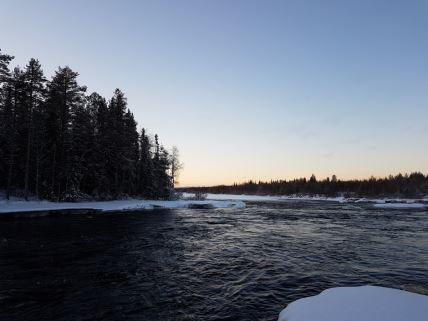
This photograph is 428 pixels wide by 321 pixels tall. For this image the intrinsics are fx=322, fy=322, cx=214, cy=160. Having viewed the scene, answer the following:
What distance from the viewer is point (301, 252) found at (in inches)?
658

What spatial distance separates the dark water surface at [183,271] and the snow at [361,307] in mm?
1360

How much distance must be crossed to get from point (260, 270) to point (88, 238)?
1222cm

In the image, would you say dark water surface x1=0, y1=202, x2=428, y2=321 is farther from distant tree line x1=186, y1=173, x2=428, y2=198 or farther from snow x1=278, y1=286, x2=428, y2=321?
distant tree line x1=186, y1=173, x2=428, y2=198

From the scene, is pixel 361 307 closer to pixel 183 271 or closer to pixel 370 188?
pixel 183 271

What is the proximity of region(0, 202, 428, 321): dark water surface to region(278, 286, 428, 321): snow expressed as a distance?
4.46 ft

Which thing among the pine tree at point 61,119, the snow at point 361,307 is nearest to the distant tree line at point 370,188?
the pine tree at point 61,119

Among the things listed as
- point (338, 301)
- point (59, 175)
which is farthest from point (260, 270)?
point (59, 175)

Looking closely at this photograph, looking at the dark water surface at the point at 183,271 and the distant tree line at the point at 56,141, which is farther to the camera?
the distant tree line at the point at 56,141

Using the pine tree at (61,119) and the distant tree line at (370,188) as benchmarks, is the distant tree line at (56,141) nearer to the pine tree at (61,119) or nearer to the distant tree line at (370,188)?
the pine tree at (61,119)

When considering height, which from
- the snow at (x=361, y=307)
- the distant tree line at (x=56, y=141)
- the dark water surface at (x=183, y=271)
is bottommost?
the dark water surface at (x=183, y=271)

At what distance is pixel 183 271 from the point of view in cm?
1295

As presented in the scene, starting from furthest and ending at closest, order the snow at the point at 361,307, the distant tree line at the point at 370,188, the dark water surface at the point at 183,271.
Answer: the distant tree line at the point at 370,188 → the dark water surface at the point at 183,271 → the snow at the point at 361,307

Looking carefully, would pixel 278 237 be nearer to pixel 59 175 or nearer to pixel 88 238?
pixel 88 238

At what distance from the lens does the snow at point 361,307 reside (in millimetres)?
6266
